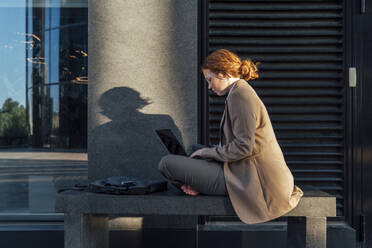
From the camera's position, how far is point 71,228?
296 centimetres

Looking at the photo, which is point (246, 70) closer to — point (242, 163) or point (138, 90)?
point (242, 163)

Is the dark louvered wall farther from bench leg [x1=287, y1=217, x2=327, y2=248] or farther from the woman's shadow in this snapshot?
bench leg [x1=287, y1=217, x2=327, y2=248]

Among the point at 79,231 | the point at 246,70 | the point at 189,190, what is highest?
the point at 246,70

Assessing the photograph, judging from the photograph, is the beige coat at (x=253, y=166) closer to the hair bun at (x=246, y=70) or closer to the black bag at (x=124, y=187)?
the hair bun at (x=246, y=70)

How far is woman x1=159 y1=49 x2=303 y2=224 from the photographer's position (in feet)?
8.98

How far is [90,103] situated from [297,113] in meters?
2.15

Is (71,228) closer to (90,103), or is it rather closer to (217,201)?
(217,201)

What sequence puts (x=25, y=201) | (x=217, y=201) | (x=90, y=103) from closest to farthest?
1. (x=217, y=201)
2. (x=90, y=103)
3. (x=25, y=201)

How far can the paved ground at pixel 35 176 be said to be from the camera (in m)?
4.38

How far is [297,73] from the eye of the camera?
4.14 meters

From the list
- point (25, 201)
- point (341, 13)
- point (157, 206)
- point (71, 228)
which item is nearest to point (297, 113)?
point (341, 13)

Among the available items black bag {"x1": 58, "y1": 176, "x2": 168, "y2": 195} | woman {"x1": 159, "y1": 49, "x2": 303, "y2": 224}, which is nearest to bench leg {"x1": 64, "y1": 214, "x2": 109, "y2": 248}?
black bag {"x1": 58, "y1": 176, "x2": 168, "y2": 195}

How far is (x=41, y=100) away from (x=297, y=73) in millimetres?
2821

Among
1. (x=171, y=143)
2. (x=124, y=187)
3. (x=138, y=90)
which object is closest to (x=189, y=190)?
(x=171, y=143)
